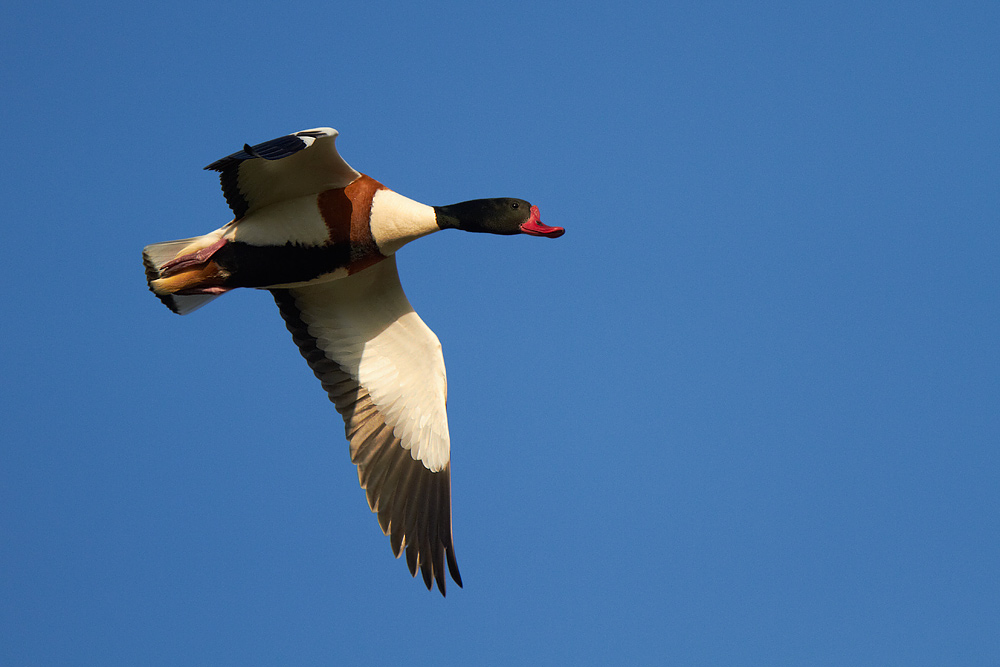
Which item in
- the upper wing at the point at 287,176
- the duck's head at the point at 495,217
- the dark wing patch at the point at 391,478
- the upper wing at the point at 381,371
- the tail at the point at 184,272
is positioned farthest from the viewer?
the upper wing at the point at 381,371

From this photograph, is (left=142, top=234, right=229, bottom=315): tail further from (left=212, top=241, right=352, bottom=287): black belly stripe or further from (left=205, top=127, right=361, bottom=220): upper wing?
(left=205, top=127, right=361, bottom=220): upper wing

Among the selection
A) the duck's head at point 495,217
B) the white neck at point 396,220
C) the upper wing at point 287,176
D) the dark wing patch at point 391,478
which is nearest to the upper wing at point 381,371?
the dark wing patch at point 391,478

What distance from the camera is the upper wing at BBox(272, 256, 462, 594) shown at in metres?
7.18

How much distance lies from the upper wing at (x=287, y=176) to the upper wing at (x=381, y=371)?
841 millimetres

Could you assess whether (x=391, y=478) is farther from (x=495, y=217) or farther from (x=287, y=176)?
(x=287, y=176)

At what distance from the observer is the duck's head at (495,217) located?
6.63m

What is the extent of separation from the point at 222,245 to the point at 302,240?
52 cm

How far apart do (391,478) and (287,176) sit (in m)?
2.23

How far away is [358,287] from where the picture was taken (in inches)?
286

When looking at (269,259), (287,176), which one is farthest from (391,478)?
(287,176)

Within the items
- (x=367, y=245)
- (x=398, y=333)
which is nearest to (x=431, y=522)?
(x=398, y=333)

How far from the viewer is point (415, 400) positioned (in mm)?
7383

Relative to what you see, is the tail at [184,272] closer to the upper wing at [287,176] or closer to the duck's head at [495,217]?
the upper wing at [287,176]


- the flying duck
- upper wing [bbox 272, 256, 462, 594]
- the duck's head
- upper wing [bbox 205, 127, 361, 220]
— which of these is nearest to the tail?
the flying duck
